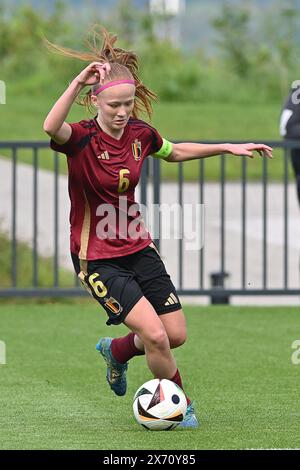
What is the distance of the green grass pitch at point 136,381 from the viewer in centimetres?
691

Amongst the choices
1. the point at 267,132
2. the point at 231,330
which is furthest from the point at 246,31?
the point at 231,330

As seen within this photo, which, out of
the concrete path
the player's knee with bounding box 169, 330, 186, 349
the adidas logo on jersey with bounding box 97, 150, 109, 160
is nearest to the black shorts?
the player's knee with bounding box 169, 330, 186, 349

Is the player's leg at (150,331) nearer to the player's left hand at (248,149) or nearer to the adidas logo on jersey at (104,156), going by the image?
the adidas logo on jersey at (104,156)

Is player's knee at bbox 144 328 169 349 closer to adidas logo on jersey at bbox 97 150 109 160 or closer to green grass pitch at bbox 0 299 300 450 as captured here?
green grass pitch at bbox 0 299 300 450

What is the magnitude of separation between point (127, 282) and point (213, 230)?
11123mm

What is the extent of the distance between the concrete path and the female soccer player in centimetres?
533

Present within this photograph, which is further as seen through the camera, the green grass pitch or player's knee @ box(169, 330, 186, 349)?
player's knee @ box(169, 330, 186, 349)

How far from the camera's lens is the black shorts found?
7.22 metres

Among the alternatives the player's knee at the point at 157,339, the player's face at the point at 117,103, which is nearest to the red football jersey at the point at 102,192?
the player's face at the point at 117,103

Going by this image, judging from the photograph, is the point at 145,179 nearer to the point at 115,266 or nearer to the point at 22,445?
the point at 115,266

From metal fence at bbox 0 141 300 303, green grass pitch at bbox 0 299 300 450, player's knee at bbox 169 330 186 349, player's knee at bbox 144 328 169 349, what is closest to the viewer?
green grass pitch at bbox 0 299 300 450

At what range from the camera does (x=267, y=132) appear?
27.5 meters

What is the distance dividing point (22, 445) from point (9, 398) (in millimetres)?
1507

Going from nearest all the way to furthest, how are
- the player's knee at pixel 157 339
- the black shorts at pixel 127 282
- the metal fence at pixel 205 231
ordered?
the player's knee at pixel 157 339, the black shorts at pixel 127 282, the metal fence at pixel 205 231
